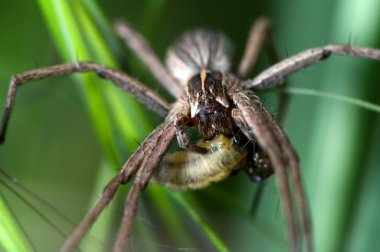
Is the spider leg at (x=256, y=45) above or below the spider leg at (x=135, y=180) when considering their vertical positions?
above

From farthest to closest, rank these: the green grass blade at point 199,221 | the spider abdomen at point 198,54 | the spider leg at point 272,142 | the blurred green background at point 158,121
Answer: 1. the spider abdomen at point 198,54
2. the blurred green background at point 158,121
3. the green grass blade at point 199,221
4. the spider leg at point 272,142

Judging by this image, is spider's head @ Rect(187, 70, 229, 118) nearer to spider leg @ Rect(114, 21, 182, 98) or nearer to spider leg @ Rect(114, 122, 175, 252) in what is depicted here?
spider leg @ Rect(114, 122, 175, 252)

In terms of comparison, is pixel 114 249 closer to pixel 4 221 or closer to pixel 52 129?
pixel 4 221

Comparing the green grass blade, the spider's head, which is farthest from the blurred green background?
the spider's head

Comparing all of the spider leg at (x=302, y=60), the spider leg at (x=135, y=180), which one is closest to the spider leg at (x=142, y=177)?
the spider leg at (x=135, y=180)

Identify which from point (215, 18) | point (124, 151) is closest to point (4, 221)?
point (124, 151)

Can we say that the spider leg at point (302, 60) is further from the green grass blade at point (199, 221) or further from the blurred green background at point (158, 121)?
the green grass blade at point (199, 221)
